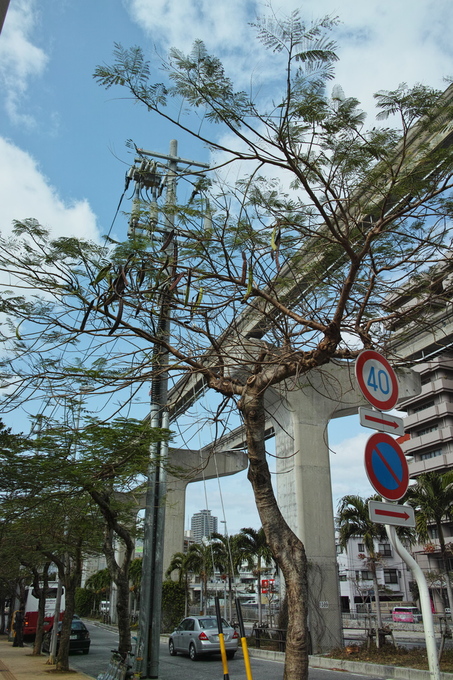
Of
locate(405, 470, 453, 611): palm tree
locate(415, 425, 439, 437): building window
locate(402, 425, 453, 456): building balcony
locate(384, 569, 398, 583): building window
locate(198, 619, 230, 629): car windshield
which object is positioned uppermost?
locate(415, 425, 439, 437): building window

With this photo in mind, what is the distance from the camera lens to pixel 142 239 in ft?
21.8

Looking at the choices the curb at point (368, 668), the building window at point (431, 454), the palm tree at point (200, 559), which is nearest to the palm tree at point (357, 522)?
the curb at point (368, 668)

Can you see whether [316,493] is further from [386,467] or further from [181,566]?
[386,467]

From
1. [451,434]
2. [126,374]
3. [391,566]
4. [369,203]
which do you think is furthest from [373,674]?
[391,566]

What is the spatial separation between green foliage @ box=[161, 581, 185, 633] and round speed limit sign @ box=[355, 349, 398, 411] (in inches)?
906

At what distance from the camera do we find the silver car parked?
1631 cm

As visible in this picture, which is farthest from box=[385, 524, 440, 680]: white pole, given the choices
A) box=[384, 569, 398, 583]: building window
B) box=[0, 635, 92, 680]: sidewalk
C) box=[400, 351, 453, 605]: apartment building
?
box=[384, 569, 398, 583]: building window

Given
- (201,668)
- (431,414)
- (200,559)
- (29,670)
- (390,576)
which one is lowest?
(201,668)

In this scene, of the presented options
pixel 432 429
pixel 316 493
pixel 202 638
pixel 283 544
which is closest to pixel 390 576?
pixel 432 429

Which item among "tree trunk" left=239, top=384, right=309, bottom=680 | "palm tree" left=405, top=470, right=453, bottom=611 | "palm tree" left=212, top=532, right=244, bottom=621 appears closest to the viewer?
"tree trunk" left=239, top=384, right=309, bottom=680

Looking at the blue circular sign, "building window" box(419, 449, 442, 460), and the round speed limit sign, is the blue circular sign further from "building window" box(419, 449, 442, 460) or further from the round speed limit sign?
"building window" box(419, 449, 442, 460)

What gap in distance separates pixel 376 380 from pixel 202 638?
1534cm

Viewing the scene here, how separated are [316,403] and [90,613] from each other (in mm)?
47633

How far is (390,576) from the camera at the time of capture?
5441 centimetres
